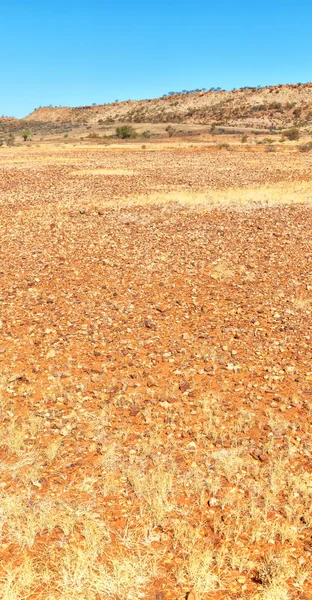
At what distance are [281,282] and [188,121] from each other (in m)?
84.0

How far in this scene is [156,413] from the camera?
5.85m

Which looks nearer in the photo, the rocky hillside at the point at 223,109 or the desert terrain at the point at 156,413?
the desert terrain at the point at 156,413

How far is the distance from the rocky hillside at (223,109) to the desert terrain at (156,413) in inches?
2662

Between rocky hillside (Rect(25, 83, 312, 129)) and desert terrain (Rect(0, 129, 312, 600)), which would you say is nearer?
desert terrain (Rect(0, 129, 312, 600))

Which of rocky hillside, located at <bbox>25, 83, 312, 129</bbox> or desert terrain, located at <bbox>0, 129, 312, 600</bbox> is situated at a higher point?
rocky hillside, located at <bbox>25, 83, 312, 129</bbox>

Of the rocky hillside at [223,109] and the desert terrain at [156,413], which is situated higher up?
the rocky hillside at [223,109]

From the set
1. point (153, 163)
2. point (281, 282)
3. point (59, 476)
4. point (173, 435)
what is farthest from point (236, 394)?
point (153, 163)

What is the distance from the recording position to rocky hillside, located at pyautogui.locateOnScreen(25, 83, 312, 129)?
79.3 metres

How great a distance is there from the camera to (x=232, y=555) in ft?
12.7

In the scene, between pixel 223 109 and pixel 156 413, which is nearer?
pixel 156 413

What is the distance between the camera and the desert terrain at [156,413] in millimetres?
Result: 3799

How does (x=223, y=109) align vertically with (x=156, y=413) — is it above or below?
above

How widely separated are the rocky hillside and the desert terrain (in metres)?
67.6

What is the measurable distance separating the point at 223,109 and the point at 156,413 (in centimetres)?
9531
